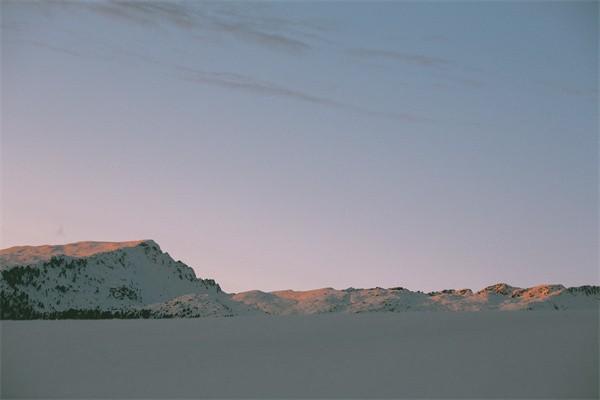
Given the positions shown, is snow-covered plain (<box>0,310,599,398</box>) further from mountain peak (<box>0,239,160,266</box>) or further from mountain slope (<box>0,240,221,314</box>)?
mountain peak (<box>0,239,160,266</box>)

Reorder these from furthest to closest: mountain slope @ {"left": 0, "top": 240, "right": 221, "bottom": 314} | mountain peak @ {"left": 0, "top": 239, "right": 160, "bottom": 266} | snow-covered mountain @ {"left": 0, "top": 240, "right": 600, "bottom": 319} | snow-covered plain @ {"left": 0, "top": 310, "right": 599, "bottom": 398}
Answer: mountain peak @ {"left": 0, "top": 239, "right": 160, "bottom": 266} < mountain slope @ {"left": 0, "top": 240, "right": 221, "bottom": 314} < snow-covered mountain @ {"left": 0, "top": 240, "right": 600, "bottom": 319} < snow-covered plain @ {"left": 0, "top": 310, "right": 599, "bottom": 398}

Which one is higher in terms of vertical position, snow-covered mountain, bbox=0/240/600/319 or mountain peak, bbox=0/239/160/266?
mountain peak, bbox=0/239/160/266

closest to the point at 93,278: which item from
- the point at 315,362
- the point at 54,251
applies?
the point at 54,251

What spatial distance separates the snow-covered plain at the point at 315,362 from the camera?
14781 mm

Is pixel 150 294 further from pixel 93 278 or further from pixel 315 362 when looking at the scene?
pixel 315 362

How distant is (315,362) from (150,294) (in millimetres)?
93615

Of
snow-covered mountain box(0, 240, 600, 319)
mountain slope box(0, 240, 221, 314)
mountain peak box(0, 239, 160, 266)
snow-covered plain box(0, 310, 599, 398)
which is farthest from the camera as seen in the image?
mountain peak box(0, 239, 160, 266)

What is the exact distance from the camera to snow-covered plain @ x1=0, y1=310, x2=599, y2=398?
14.8m

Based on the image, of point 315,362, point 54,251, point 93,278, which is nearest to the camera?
point 315,362

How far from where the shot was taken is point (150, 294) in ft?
355

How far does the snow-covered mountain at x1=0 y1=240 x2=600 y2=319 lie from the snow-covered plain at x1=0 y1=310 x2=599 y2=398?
56.6 meters

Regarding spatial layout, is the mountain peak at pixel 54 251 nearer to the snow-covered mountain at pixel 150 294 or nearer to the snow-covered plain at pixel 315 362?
the snow-covered mountain at pixel 150 294

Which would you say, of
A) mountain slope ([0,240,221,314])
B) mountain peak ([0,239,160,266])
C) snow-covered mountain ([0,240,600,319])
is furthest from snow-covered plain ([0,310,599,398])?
mountain peak ([0,239,160,266])

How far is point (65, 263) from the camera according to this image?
103812mm
